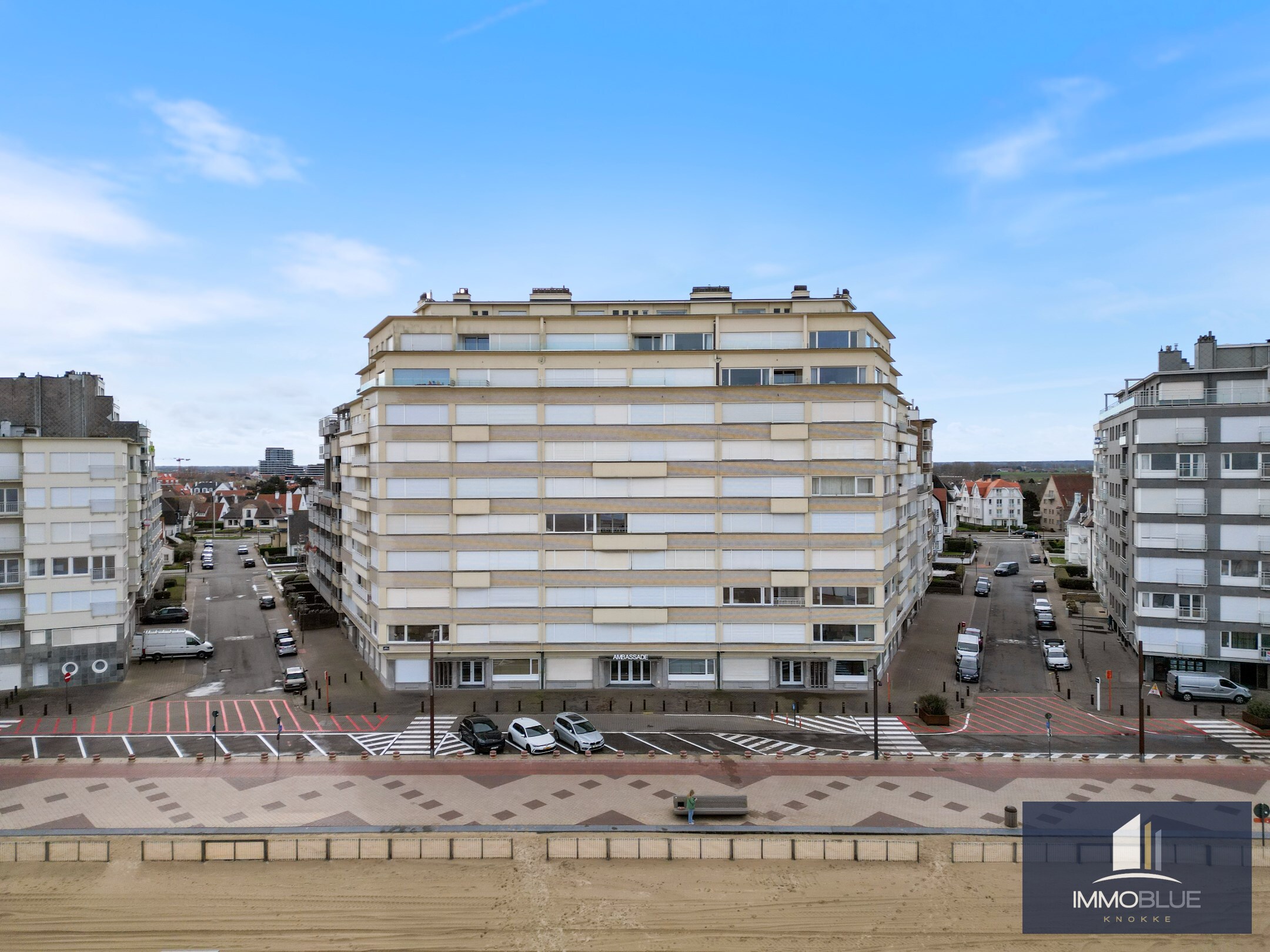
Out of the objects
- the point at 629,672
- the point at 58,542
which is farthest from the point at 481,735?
the point at 58,542

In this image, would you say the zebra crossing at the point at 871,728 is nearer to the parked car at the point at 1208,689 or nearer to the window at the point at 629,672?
the window at the point at 629,672

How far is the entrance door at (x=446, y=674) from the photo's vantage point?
50844 millimetres

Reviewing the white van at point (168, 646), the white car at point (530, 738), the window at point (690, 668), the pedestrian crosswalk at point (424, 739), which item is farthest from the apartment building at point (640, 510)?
the white van at point (168, 646)

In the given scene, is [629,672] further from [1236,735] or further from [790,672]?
[1236,735]

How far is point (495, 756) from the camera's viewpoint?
38.2 m

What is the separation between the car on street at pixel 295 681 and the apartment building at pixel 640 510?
578 centimetres

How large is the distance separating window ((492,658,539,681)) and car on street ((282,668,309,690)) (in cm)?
1200

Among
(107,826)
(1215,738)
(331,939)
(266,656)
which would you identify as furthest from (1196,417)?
Result: (266,656)

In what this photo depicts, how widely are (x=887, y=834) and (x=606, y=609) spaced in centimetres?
2385

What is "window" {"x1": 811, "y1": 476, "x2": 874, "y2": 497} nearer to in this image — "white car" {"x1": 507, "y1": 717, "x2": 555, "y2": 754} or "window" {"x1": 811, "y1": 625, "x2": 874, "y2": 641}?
"window" {"x1": 811, "y1": 625, "x2": 874, "y2": 641}

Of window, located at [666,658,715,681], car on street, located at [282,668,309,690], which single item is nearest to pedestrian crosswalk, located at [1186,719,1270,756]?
window, located at [666,658,715,681]

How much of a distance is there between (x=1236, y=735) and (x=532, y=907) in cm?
3772

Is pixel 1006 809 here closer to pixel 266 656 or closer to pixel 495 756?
pixel 495 756

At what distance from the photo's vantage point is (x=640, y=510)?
50531 millimetres
